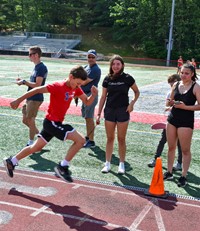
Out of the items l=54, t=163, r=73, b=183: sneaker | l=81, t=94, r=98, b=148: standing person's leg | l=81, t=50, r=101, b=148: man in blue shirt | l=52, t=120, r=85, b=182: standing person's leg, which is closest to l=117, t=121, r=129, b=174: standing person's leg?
l=52, t=120, r=85, b=182: standing person's leg

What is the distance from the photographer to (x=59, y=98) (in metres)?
5.74

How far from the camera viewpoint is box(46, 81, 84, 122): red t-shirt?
5.70m

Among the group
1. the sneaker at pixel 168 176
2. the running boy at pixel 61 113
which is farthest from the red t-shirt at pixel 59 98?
the sneaker at pixel 168 176

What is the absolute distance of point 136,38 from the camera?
192 feet

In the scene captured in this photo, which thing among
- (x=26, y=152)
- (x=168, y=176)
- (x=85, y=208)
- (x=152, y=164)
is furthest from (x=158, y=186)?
(x=26, y=152)

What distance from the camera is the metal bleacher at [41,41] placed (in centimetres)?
5256

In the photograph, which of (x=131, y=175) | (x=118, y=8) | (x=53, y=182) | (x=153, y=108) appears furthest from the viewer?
(x=118, y=8)

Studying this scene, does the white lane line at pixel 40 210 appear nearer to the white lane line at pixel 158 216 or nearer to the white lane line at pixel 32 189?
the white lane line at pixel 32 189

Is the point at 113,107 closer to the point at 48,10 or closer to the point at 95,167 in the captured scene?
the point at 95,167

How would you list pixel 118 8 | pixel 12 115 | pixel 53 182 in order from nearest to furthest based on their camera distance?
1. pixel 53 182
2. pixel 12 115
3. pixel 118 8

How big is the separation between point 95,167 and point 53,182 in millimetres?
1141

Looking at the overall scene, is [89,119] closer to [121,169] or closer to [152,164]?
[152,164]

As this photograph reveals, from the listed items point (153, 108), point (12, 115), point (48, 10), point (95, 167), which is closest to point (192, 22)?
point (48, 10)

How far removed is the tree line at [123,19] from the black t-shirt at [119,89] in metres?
42.6
